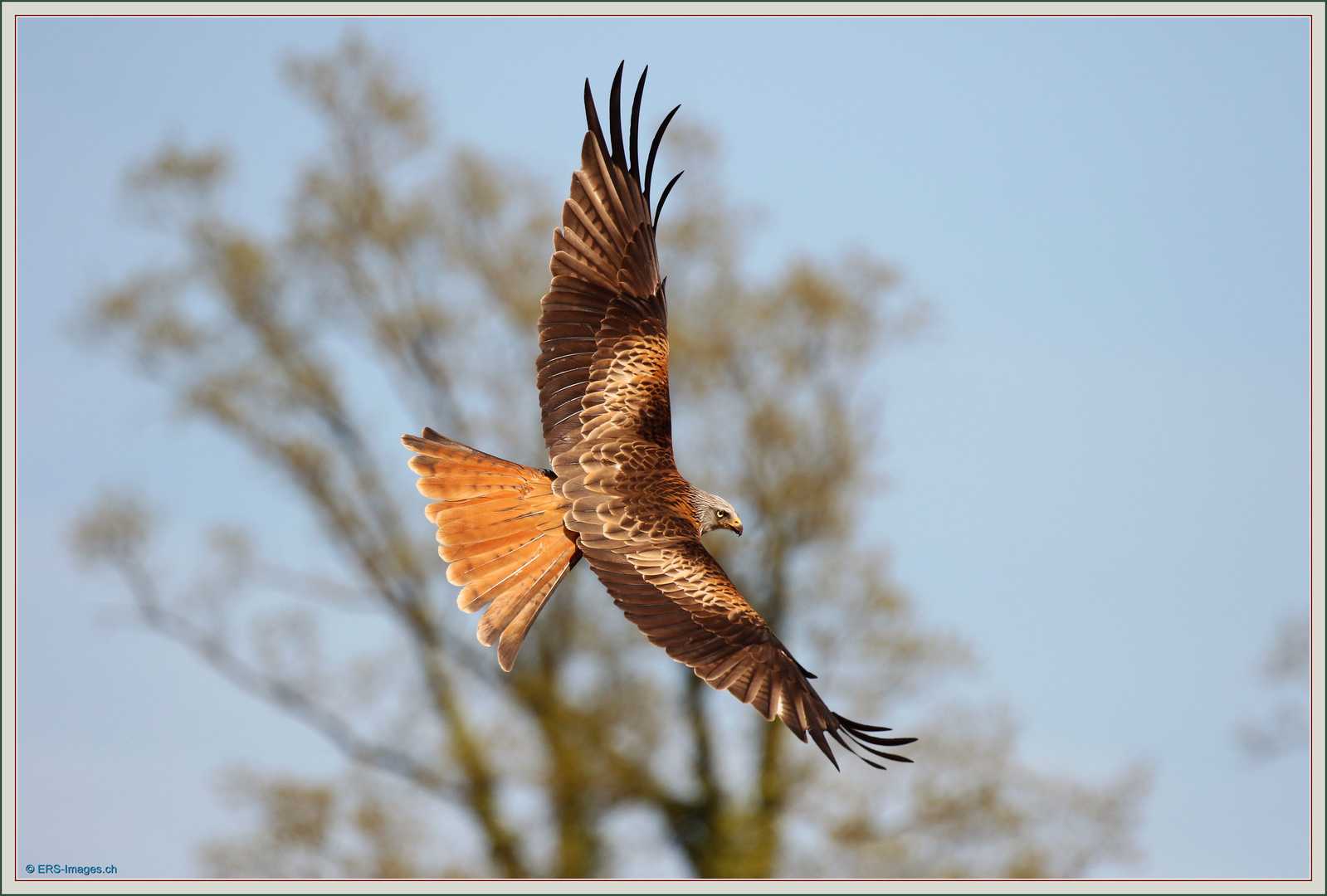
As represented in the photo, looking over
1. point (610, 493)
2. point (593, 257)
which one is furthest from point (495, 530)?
point (593, 257)

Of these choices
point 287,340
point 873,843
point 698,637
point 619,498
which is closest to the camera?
point 698,637

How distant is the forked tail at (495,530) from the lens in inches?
187

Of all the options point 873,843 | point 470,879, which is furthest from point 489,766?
point 873,843

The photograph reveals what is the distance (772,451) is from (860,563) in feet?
4.95

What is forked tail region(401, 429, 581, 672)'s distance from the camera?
475cm

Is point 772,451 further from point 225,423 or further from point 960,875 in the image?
point 225,423

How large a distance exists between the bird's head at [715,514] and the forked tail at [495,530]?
485mm

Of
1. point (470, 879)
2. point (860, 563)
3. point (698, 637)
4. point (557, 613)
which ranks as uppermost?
point (860, 563)

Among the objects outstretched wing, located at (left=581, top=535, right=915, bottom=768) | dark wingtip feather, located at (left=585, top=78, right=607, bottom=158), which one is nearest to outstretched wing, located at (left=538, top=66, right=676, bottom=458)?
dark wingtip feather, located at (left=585, top=78, right=607, bottom=158)

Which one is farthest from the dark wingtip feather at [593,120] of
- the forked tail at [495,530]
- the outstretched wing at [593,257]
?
the forked tail at [495,530]

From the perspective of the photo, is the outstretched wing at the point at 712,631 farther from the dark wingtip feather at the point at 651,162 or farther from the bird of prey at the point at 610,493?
the dark wingtip feather at the point at 651,162

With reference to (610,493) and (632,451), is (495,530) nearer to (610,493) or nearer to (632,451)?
(610,493)

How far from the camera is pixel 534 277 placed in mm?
14570

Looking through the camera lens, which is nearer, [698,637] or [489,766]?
[698,637]
